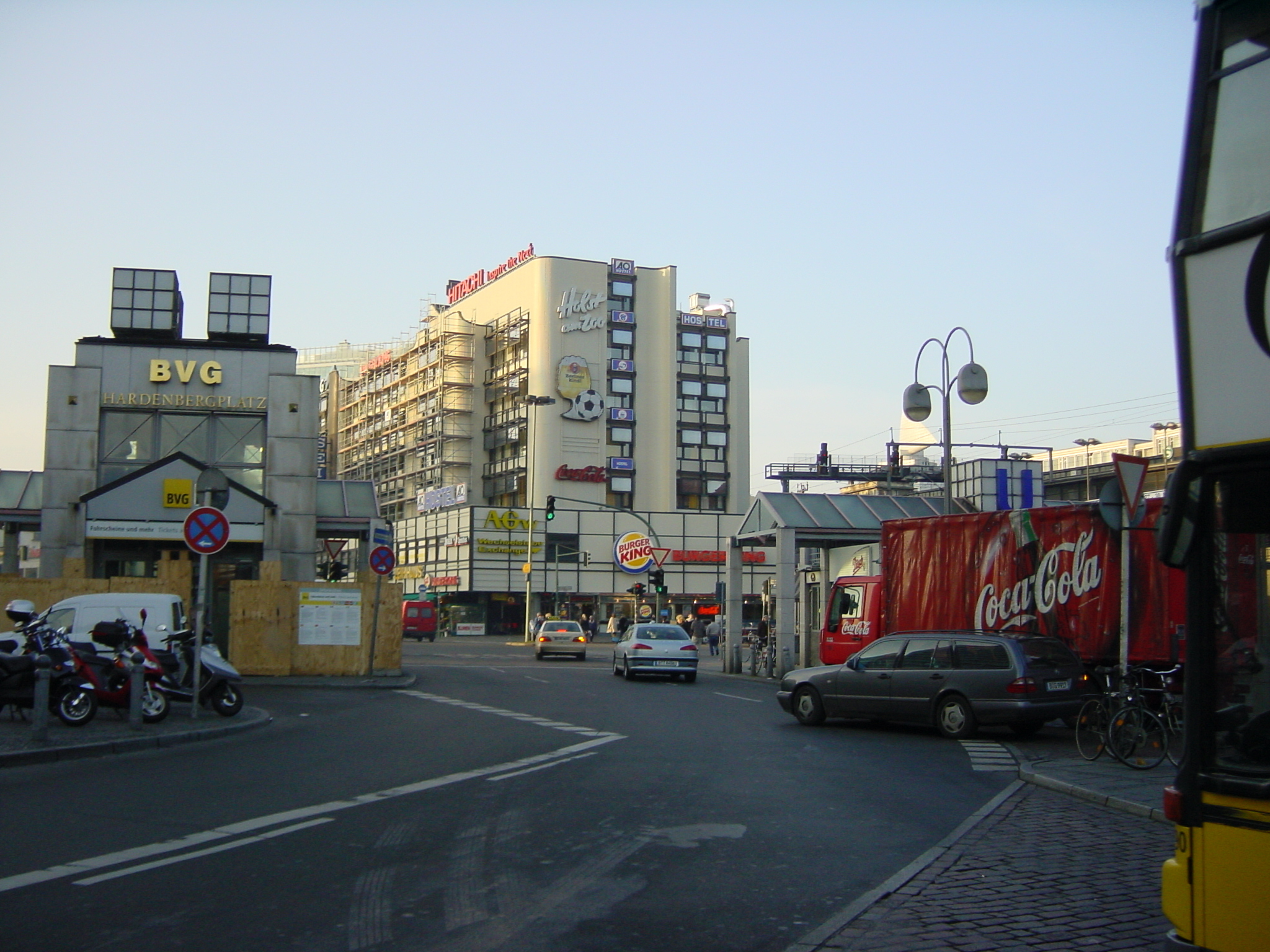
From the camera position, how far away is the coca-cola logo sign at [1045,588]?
59.4 feet

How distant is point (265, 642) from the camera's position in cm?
2836

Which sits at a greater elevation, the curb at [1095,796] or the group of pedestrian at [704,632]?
the curb at [1095,796]

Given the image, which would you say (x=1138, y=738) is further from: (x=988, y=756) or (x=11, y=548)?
(x=11, y=548)

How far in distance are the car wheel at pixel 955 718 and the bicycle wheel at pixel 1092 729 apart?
204 centimetres

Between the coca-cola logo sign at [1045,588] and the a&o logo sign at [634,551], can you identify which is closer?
the coca-cola logo sign at [1045,588]

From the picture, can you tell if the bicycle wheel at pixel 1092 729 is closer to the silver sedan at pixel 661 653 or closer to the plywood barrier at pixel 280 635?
the silver sedan at pixel 661 653

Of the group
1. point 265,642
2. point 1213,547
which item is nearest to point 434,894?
point 1213,547

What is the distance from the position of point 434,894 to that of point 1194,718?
4.24 m

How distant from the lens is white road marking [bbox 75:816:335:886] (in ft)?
24.1

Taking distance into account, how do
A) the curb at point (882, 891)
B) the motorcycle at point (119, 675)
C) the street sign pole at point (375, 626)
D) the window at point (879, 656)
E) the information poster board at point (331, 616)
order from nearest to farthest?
1. the curb at point (882, 891)
2. the motorcycle at point (119, 675)
3. the window at point (879, 656)
4. the street sign pole at point (375, 626)
5. the information poster board at point (331, 616)

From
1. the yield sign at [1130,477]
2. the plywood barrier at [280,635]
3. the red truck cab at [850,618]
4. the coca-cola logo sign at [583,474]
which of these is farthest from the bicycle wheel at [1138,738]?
the coca-cola logo sign at [583,474]

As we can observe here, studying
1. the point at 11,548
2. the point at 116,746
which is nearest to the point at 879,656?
the point at 116,746

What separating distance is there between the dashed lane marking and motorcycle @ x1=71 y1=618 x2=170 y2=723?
417 inches

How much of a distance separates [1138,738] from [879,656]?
5.13m
